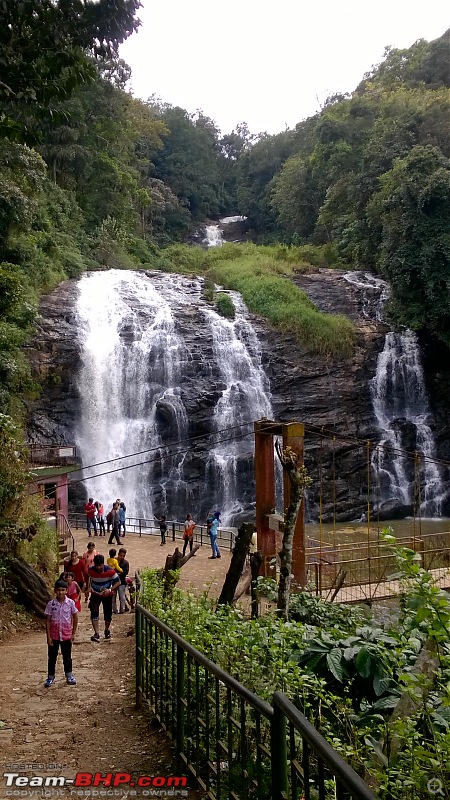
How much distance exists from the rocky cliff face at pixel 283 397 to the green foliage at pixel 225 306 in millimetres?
1027

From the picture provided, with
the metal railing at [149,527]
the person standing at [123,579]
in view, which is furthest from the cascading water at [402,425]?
the person standing at [123,579]

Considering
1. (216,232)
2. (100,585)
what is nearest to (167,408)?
(100,585)

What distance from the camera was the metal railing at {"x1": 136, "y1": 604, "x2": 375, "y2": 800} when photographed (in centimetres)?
225

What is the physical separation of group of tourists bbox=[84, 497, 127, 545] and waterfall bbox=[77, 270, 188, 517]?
288cm

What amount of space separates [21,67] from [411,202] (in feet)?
77.5

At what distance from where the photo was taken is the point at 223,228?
173 feet

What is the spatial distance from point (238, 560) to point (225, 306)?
806 inches

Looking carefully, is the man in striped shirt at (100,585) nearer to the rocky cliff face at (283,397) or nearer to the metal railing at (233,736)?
the metal railing at (233,736)

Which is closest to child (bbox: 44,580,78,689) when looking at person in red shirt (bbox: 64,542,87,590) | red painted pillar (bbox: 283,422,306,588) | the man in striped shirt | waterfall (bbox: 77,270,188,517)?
the man in striped shirt

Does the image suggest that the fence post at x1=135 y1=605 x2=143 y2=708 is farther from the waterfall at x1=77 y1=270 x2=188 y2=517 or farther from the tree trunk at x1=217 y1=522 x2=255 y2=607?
the waterfall at x1=77 y1=270 x2=188 y2=517

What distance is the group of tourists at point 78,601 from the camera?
250 inches

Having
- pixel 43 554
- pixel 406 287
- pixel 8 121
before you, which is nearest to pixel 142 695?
pixel 8 121

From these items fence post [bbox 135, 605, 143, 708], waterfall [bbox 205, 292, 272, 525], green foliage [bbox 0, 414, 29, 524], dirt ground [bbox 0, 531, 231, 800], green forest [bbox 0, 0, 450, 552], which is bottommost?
dirt ground [bbox 0, 531, 231, 800]

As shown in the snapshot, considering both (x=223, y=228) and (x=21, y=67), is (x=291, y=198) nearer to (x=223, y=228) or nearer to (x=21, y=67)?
(x=223, y=228)
